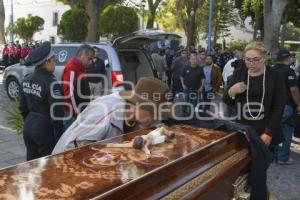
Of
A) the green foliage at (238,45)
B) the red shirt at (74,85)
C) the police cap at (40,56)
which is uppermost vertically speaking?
the green foliage at (238,45)

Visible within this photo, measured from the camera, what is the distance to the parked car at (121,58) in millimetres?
8438

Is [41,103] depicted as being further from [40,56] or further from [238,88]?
[238,88]

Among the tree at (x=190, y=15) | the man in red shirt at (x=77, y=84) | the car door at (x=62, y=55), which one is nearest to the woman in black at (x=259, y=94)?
the man in red shirt at (x=77, y=84)

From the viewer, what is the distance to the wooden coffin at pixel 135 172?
6.35 ft

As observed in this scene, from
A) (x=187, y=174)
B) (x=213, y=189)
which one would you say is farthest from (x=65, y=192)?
(x=213, y=189)

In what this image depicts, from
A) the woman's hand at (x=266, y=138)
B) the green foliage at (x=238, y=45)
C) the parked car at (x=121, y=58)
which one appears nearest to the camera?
the woman's hand at (x=266, y=138)

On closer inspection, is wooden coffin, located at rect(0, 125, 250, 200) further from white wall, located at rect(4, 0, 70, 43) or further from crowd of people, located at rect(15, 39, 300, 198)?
white wall, located at rect(4, 0, 70, 43)

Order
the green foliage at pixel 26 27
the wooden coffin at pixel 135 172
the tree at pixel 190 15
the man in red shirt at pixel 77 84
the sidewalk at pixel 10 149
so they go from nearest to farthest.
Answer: the wooden coffin at pixel 135 172 → the man in red shirt at pixel 77 84 → the sidewalk at pixel 10 149 → the tree at pixel 190 15 → the green foliage at pixel 26 27

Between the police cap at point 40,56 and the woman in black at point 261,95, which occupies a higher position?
the police cap at point 40,56

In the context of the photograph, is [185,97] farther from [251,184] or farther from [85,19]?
[85,19]

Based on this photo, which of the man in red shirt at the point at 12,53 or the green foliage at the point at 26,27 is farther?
the green foliage at the point at 26,27

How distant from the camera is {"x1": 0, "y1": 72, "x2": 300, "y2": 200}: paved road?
5.33 meters

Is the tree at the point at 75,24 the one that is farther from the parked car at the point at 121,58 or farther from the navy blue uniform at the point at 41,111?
the navy blue uniform at the point at 41,111

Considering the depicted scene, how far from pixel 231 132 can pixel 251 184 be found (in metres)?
0.41
